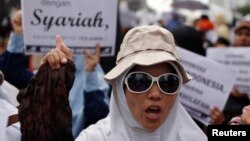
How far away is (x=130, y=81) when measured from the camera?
255 cm

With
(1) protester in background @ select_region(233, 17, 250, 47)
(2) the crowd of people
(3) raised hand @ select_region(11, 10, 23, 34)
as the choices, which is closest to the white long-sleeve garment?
(2) the crowd of people

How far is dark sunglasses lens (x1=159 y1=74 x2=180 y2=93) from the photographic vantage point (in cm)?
252

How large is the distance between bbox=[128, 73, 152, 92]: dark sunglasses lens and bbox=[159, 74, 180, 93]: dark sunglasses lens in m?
0.05

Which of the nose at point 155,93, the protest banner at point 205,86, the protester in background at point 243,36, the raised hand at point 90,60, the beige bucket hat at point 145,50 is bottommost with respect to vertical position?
the protester in background at point 243,36

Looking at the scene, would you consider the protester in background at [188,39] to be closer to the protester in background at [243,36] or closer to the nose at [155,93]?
the protester in background at [243,36]

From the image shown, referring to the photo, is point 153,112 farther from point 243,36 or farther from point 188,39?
point 243,36

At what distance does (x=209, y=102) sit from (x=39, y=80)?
196 cm

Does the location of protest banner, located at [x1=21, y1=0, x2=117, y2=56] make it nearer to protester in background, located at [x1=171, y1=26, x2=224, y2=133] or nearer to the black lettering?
the black lettering

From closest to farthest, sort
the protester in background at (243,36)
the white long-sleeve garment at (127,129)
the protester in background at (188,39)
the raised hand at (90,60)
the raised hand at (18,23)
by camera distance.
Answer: the white long-sleeve garment at (127,129) → the raised hand at (90,60) → the raised hand at (18,23) → the protester in background at (188,39) → the protester in background at (243,36)

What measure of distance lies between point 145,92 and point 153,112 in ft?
0.31

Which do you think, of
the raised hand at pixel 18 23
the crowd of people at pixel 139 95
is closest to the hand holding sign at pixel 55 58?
the crowd of people at pixel 139 95

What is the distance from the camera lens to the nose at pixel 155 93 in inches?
98.3

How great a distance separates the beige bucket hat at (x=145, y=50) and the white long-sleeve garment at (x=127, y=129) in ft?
0.24

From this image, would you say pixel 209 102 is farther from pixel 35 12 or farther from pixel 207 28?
pixel 207 28
